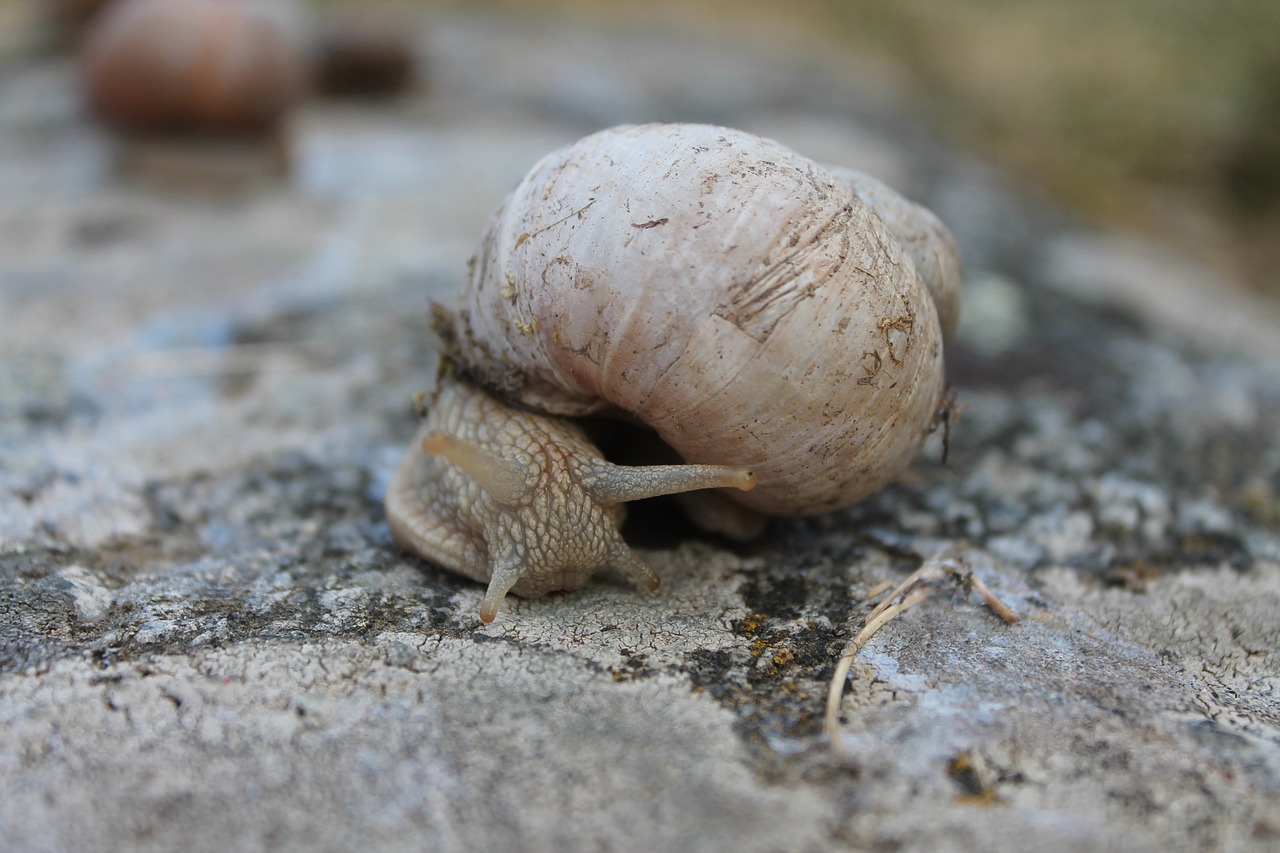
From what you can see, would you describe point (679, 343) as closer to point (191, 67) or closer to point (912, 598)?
point (912, 598)

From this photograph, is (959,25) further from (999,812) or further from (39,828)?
(39,828)

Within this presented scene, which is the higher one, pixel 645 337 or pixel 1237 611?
pixel 645 337

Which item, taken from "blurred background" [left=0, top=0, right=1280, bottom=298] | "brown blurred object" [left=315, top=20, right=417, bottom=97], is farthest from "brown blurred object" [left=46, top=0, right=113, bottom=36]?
"brown blurred object" [left=315, top=20, right=417, bottom=97]

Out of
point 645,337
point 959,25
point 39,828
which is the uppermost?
point 959,25

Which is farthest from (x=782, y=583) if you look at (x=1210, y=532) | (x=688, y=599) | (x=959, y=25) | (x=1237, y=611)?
(x=959, y=25)

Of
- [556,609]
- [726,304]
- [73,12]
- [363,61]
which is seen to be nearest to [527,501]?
[556,609]

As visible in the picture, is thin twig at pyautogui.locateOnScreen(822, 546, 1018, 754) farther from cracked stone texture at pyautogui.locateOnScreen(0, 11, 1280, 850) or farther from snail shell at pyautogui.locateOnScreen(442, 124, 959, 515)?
snail shell at pyautogui.locateOnScreen(442, 124, 959, 515)

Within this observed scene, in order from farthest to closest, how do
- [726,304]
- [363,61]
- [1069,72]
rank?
[1069,72], [363,61], [726,304]
